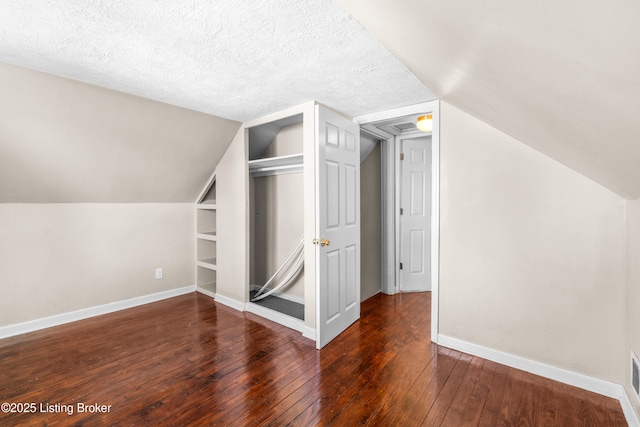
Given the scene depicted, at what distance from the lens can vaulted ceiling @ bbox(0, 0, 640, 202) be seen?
68 centimetres

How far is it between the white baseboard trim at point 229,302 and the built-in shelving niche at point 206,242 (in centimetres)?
31

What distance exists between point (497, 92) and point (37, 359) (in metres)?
3.59

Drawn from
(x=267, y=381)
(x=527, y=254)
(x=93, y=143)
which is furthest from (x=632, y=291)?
(x=93, y=143)

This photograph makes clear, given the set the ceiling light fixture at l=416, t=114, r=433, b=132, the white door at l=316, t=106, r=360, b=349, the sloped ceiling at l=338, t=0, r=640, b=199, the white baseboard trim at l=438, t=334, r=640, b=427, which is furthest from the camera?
the ceiling light fixture at l=416, t=114, r=433, b=132

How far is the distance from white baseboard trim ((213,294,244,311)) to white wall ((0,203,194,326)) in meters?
0.65

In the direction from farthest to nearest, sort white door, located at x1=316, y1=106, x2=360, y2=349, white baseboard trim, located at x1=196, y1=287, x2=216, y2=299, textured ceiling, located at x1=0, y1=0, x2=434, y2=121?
white baseboard trim, located at x1=196, y1=287, x2=216, y2=299 → white door, located at x1=316, y1=106, x2=360, y2=349 → textured ceiling, located at x1=0, y1=0, x2=434, y2=121

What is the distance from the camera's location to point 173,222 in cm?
384

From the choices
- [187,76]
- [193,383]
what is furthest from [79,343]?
[187,76]

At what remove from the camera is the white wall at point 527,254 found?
6.16ft

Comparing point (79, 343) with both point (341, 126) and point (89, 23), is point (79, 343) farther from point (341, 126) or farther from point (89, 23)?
point (341, 126)

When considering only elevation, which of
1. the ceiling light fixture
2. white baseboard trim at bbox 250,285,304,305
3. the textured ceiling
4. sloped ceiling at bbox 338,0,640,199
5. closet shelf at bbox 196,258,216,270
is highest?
the textured ceiling

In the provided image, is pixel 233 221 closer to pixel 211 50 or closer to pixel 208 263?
pixel 208 263

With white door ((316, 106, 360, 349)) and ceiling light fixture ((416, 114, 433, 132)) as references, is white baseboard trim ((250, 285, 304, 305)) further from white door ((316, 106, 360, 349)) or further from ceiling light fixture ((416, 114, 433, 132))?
ceiling light fixture ((416, 114, 433, 132))

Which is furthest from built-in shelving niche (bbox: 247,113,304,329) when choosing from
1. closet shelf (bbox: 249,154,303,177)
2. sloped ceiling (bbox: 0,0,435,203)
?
sloped ceiling (bbox: 0,0,435,203)
